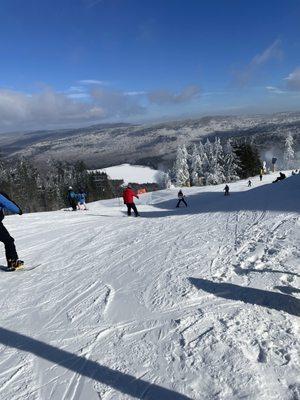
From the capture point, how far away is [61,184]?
95.6m

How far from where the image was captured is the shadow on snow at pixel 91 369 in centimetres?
422

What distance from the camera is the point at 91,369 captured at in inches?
189

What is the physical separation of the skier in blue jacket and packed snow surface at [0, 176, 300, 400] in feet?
0.88

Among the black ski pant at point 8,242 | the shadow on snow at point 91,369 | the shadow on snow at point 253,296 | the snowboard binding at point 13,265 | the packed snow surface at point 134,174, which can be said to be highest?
the black ski pant at point 8,242

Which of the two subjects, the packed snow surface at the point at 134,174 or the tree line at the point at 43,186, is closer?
the tree line at the point at 43,186

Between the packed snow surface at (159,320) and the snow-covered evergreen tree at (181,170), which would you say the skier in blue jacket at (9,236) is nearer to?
the packed snow surface at (159,320)

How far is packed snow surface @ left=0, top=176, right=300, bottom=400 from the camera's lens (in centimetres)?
439

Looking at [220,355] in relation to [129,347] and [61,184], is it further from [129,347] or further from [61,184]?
[61,184]

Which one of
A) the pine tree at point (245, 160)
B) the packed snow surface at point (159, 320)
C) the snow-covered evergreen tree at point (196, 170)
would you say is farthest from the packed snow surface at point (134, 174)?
the packed snow surface at point (159, 320)

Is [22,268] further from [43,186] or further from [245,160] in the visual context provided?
[43,186]

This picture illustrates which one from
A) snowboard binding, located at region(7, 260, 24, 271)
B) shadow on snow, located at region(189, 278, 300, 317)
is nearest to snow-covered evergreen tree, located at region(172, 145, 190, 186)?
snowboard binding, located at region(7, 260, 24, 271)

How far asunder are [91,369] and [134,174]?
458ft

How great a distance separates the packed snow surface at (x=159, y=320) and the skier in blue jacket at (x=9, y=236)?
269 millimetres

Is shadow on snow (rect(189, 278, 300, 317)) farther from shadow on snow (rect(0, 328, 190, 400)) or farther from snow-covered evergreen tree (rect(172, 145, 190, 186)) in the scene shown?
snow-covered evergreen tree (rect(172, 145, 190, 186))
